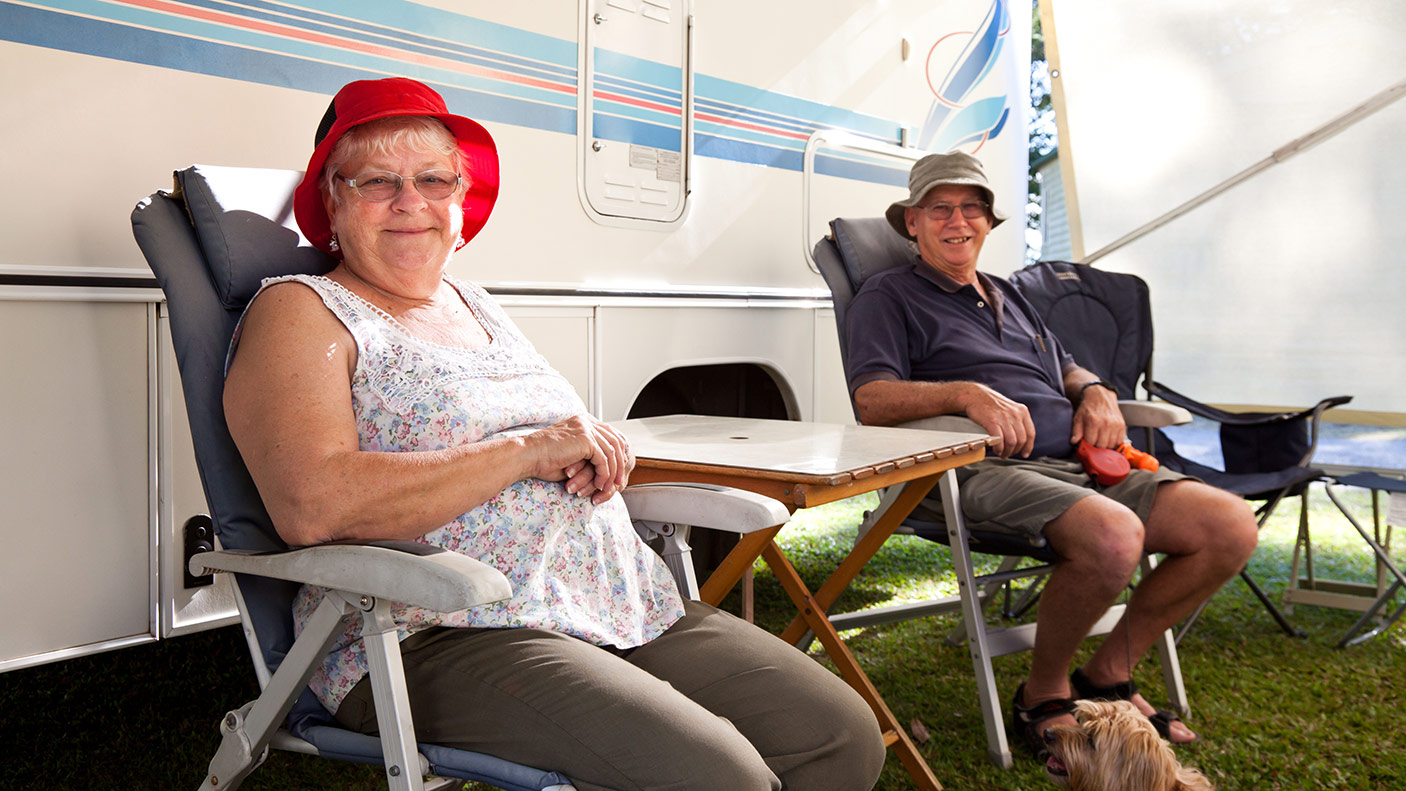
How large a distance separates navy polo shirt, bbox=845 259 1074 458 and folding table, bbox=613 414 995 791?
1.57 feet

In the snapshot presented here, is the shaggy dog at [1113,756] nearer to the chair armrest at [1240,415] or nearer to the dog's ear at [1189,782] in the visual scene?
the dog's ear at [1189,782]

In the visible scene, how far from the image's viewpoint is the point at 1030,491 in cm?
248

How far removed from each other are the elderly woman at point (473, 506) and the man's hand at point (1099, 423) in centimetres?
157

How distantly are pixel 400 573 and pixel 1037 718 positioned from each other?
182 centimetres

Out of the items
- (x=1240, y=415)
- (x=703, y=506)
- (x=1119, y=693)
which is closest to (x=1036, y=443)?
(x=1119, y=693)

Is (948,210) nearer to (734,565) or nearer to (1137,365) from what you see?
(1137,365)

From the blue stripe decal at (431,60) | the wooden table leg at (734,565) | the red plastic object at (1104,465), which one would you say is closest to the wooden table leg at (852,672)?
the wooden table leg at (734,565)

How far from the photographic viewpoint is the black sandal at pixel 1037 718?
8.07 ft

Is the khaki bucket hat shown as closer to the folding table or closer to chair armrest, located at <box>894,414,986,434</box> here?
chair armrest, located at <box>894,414,986,434</box>

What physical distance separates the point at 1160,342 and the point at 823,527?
1.81 meters

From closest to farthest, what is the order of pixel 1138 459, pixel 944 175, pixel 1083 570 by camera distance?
pixel 1083 570, pixel 1138 459, pixel 944 175

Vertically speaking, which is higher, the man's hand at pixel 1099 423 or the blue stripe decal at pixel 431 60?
the blue stripe decal at pixel 431 60

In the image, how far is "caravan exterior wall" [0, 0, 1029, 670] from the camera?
5.59 ft

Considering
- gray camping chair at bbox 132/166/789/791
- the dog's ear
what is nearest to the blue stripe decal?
gray camping chair at bbox 132/166/789/791
